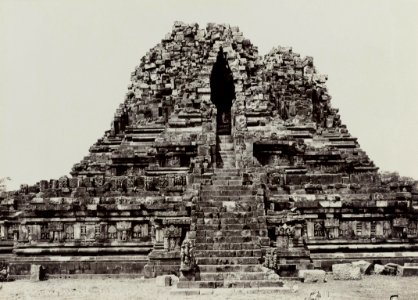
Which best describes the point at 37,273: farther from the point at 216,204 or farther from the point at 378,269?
the point at 378,269

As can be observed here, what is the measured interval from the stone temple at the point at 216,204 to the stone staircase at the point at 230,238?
3 cm

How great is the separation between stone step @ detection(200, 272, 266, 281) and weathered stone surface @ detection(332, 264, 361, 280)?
3020mm

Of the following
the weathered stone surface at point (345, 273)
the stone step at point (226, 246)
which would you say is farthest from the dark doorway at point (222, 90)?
the stone step at point (226, 246)

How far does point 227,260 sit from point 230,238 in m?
1.02

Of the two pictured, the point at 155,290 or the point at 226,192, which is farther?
the point at 226,192

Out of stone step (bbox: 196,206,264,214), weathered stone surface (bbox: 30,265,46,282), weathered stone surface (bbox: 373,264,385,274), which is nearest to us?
stone step (bbox: 196,206,264,214)

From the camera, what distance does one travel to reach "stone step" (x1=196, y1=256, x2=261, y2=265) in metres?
18.5

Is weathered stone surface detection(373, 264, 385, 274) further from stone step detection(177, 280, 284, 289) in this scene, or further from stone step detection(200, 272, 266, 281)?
stone step detection(177, 280, 284, 289)

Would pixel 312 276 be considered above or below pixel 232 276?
below

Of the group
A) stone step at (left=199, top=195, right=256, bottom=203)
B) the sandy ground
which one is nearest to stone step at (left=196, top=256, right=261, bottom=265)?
the sandy ground

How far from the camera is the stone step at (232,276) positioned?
17.7 metres

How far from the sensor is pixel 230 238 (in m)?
19.5

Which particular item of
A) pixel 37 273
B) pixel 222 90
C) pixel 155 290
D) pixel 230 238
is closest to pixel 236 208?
pixel 230 238

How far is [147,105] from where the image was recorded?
32.9 metres
